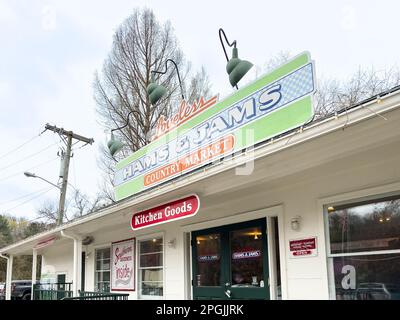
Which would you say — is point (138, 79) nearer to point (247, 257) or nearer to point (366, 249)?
point (247, 257)

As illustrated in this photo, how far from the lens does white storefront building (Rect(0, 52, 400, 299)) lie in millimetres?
4316

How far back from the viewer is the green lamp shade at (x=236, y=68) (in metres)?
6.25

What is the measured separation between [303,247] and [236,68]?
2648 mm

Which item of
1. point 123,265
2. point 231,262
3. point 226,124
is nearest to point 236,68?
point 226,124

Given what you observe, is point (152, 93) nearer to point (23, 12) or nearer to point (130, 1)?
point (23, 12)

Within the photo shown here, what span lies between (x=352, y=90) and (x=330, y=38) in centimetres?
239

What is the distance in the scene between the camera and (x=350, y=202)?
5.23 m

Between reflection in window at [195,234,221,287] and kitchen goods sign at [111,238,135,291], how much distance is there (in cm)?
256

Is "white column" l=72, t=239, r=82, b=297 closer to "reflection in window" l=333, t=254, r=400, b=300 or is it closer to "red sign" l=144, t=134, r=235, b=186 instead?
"red sign" l=144, t=134, r=235, b=186

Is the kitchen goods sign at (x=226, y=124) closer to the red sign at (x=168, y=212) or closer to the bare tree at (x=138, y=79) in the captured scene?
the red sign at (x=168, y=212)

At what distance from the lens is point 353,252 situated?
510 cm

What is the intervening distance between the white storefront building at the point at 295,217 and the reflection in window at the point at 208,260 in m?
0.02
